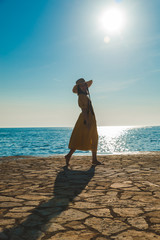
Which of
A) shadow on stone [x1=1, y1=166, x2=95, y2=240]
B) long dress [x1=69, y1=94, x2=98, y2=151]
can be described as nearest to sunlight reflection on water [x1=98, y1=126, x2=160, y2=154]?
A: long dress [x1=69, y1=94, x2=98, y2=151]

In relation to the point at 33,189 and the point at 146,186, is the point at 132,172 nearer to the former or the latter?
the point at 146,186

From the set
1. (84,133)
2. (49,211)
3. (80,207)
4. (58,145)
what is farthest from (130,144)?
(49,211)

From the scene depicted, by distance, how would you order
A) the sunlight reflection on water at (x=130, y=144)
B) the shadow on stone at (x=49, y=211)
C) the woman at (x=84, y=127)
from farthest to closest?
the sunlight reflection on water at (x=130, y=144) → the woman at (x=84, y=127) → the shadow on stone at (x=49, y=211)

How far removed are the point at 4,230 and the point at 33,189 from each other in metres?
1.47

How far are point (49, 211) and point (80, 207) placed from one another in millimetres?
375

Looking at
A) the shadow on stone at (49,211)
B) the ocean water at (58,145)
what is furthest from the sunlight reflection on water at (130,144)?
the shadow on stone at (49,211)

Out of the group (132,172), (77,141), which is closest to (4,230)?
(132,172)

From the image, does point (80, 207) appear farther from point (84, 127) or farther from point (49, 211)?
point (84, 127)

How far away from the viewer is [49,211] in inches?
97.5

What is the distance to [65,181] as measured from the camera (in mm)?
4023

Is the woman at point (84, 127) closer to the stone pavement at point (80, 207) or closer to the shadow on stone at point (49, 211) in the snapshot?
the stone pavement at point (80, 207)

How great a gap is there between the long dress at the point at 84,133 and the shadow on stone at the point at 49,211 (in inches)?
58.4

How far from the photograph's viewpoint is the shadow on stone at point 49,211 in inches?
75.9

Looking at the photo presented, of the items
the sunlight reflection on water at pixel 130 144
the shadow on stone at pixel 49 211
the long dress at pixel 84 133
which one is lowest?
the sunlight reflection on water at pixel 130 144
